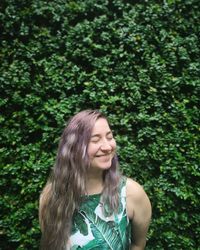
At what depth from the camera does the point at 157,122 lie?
3465 mm

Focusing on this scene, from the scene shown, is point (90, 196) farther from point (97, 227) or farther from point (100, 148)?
point (100, 148)

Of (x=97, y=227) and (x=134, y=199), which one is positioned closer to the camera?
(x=97, y=227)

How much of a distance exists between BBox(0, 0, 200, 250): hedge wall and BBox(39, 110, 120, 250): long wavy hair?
890mm

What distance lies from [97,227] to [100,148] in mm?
506

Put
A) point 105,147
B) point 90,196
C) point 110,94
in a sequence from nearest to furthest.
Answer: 1. point 105,147
2. point 90,196
3. point 110,94

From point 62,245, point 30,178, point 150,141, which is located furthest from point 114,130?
point 62,245

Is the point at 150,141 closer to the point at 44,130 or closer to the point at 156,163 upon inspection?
the point at 156,163

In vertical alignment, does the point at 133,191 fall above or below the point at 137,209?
above

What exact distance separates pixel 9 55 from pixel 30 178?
4.03 feet

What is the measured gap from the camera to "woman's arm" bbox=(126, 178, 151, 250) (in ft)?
8.16

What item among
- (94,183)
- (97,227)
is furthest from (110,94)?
(97,227)

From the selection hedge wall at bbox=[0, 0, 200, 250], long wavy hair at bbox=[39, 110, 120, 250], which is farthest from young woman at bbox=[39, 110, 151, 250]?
hedge wall at bbox=[0, 0, 200, 250]

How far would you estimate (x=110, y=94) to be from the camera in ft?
11.7

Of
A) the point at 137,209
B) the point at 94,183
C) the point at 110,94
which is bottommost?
the point at 137,209
